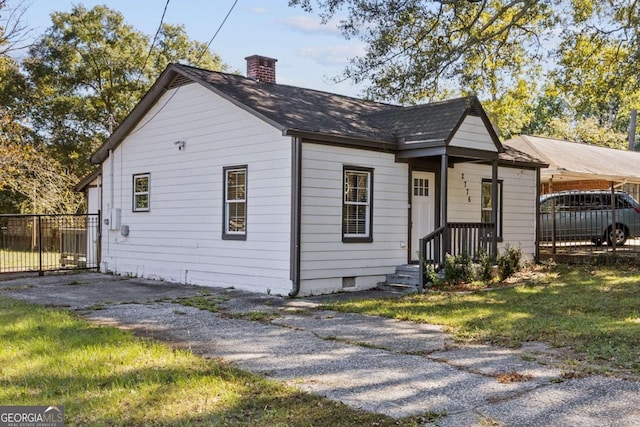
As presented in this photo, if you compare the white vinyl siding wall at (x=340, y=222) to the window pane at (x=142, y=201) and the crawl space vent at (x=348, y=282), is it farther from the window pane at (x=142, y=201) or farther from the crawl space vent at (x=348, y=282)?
the window pane at (x=142, y=201)

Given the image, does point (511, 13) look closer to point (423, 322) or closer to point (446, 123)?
point (446, 123)

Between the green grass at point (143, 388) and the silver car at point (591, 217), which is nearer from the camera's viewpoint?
the green grass at point (143, 388)

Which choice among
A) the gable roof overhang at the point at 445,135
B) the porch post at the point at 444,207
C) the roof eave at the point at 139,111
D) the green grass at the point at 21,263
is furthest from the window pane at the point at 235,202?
the green grass at the point at 21,263

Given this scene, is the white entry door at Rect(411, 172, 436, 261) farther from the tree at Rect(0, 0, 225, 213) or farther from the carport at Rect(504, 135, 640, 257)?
the tree at Rect(0, 0, 225, 213)

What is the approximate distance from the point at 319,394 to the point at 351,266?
7147 mm

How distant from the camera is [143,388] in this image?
4977 millimetres

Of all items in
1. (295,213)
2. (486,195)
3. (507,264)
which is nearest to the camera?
(295,213)

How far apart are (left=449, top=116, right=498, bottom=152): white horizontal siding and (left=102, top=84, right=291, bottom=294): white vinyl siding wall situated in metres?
3.67

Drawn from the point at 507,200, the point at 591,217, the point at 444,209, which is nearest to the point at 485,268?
the point at 444,209

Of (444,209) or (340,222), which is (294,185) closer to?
(340,222)

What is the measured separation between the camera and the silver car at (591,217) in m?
17.8

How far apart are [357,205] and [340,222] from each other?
0.63m

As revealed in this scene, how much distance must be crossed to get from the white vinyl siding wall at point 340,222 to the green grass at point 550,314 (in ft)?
4.69

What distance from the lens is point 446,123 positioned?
40.6 ft
